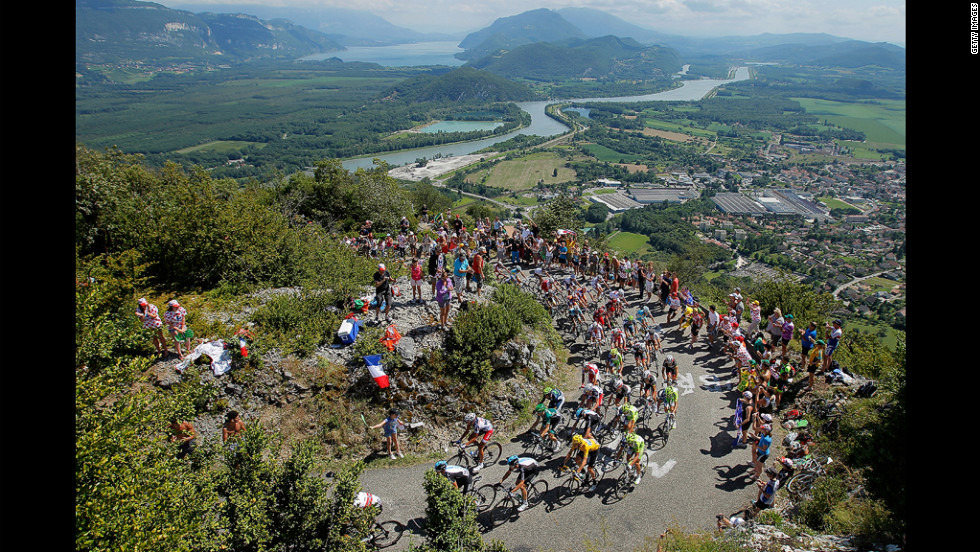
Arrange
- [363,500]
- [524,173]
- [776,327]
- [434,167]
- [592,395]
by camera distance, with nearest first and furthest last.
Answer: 1. [363,500]
2. [592,395]
3. [776,327]
4. [524,173]
5. [434,167]

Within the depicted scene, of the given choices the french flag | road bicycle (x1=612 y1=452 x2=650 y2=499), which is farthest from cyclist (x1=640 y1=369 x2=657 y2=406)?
the french flag

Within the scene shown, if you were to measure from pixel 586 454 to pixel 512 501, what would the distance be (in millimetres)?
2065

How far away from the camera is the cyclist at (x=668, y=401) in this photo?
13.7 meters

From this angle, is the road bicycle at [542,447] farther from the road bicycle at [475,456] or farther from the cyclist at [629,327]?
the cyclist at [629,327]

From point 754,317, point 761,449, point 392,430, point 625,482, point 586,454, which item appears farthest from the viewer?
point 754,317

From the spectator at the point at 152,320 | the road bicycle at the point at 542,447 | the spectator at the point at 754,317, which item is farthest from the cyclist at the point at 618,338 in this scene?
the spectator at the point at 152,320

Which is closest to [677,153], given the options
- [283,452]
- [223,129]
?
[223,129]

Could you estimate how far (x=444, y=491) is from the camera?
936 centimetres

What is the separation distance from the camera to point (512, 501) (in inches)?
448

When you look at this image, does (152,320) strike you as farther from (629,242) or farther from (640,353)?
(629,242)

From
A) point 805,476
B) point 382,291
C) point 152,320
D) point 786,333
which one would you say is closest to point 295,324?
point 382,291

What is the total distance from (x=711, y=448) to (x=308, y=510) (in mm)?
10317

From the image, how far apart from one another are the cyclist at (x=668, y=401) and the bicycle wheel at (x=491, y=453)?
490 centimetres
